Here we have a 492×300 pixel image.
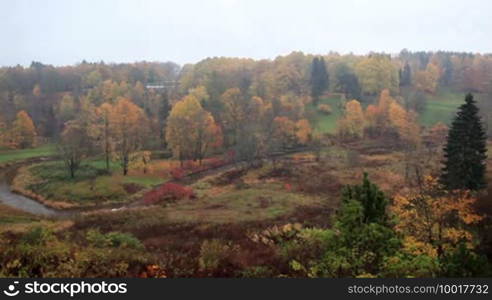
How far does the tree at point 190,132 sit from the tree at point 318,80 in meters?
36.9

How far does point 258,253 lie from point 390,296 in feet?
33.4

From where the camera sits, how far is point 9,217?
35.4 meters

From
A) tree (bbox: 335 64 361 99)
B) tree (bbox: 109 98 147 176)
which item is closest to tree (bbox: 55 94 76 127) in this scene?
tree (bbox: 109 98 147 176)

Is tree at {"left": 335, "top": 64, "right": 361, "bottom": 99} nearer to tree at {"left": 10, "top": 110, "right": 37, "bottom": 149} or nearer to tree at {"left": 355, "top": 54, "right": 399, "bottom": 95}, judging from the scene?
tree at {"left": 355, "top": 54, "right": 399, "bottom": 95}

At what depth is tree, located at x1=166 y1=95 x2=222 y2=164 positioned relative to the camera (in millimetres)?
62406

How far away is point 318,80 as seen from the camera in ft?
323

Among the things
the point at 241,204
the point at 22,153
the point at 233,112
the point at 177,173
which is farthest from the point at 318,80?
the point at 241,204

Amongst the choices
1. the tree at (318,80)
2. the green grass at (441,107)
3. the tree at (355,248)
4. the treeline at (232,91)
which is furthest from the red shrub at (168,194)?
the tree at (318,80)

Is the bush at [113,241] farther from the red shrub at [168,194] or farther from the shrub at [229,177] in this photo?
the shrub at [229,177]

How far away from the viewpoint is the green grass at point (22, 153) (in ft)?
221

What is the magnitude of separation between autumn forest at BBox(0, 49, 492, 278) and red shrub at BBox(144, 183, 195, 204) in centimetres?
16

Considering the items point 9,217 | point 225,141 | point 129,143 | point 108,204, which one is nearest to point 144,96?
Result: point 225,141

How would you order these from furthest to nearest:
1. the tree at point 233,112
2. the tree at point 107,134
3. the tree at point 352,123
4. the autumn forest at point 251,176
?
the tree at point 233,112, the tree at point 352,123, the tree at point 107,134, the autumn forest at point 251,176

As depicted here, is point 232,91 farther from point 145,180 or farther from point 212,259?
point 212,259
